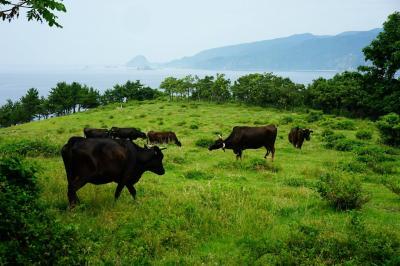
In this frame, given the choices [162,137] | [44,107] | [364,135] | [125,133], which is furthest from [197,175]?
[44,107]

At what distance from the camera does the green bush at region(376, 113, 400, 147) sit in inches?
1029

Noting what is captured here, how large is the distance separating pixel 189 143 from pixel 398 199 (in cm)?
1779

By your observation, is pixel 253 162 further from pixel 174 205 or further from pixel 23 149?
pixel 23 149

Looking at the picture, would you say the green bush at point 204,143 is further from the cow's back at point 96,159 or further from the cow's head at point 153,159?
the cow's back at point 96,159

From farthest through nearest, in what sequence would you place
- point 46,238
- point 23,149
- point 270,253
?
point 23,149
point 270,253
point 46,238

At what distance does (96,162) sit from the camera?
9.76 metres

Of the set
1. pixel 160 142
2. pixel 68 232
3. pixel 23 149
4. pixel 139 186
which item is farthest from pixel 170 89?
pixel 68 232

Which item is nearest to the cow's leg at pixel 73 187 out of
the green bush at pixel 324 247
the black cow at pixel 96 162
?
the black cow at pixel 96 162

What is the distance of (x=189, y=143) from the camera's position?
2916 centimetres

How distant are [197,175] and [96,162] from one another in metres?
6.93

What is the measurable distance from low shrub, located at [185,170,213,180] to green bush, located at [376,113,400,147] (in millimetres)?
16178

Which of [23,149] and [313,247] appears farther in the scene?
[23,149]

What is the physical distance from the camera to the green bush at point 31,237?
5.64m

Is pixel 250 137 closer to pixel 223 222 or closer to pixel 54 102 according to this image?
pixel 223 222
